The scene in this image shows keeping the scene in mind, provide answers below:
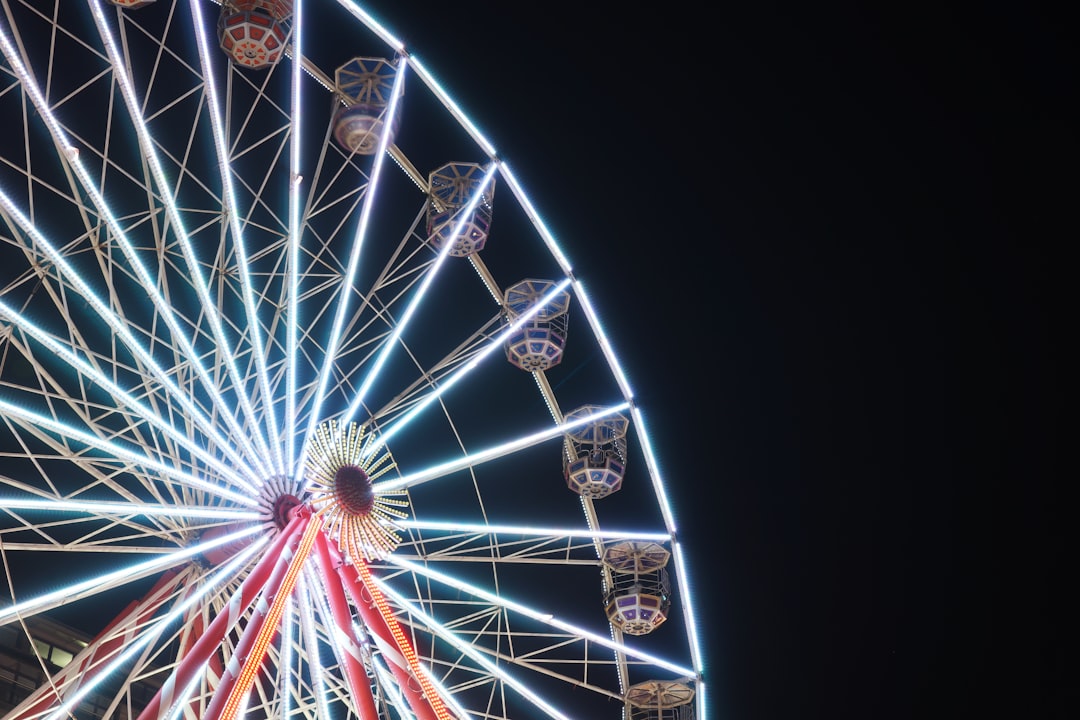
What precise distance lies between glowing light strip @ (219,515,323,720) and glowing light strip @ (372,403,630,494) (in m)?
1.04

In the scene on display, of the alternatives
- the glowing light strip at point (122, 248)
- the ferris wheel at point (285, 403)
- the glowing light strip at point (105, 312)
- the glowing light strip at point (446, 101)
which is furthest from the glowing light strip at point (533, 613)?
the glowing light strip at point (446, 101)

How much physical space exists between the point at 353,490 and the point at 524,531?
2942 mm

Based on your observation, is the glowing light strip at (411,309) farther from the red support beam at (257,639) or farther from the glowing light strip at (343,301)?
the red support beam at (257,639)

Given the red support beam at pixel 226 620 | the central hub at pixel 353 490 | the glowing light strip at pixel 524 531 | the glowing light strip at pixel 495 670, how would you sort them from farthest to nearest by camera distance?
the glowing light strip at pixel 524 531, the glowing light strip at pixel 495 670, the central hub at pixel 353 490, the red support beam at pixel 226 620

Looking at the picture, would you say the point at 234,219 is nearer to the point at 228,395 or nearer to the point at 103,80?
the point at 228,395

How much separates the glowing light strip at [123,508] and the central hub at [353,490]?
3.34 ft

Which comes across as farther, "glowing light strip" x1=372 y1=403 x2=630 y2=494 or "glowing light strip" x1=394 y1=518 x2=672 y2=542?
"glowing light strip" x1=394 y1=518 x2=672 y2=542

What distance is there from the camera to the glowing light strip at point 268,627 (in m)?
9.11

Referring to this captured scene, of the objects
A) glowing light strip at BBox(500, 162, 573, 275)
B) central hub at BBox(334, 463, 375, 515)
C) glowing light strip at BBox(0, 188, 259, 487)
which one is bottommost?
central hub at BBox(334, 463, 375, 515)

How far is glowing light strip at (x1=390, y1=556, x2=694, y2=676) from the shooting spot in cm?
1305

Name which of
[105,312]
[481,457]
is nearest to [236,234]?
[105,312]

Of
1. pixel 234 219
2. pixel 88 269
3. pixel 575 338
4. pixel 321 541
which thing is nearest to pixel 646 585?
pixel 575 338


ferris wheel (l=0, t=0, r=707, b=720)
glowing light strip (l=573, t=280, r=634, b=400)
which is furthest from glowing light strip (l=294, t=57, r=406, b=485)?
glowing light strip (l=573, t=280, r=634, b=400)

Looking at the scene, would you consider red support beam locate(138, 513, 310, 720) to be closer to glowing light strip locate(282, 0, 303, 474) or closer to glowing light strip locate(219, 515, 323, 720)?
glowing light strip locate(219, 515, 323, 720)
